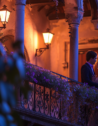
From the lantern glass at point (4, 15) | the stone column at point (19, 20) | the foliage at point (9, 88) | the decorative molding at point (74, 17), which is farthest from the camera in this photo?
the decorative molding at point (74, 17)

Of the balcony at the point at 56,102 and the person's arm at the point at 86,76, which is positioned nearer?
the balcony at the point at 56,102

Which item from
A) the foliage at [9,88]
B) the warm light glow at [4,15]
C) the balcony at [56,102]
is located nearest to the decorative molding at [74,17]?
the warm light glow at [4,15]

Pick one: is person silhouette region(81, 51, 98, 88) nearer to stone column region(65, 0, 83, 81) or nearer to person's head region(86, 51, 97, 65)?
person's head region(86, 51, 97, 65)

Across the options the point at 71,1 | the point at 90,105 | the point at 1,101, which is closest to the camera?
the point at 1,101

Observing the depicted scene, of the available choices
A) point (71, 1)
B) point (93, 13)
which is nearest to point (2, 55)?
point (71, 1)

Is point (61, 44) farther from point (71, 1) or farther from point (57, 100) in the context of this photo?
point (57, 100)

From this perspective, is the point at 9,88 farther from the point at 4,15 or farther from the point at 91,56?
the point at 4,15

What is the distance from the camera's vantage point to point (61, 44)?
1217 cm

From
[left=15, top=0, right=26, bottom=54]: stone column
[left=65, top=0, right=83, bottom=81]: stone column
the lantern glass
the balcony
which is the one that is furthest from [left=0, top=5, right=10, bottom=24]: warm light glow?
Answer: the balcony

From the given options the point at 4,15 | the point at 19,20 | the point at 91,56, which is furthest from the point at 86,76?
the point at 4,15

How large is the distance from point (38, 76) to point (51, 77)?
1.09ft

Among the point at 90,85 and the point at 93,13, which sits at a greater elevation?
the point at 93,13

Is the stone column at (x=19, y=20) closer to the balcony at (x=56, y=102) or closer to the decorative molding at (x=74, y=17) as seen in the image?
the balcony at (x=56, y=102)

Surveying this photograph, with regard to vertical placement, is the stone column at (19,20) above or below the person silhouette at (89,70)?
above
